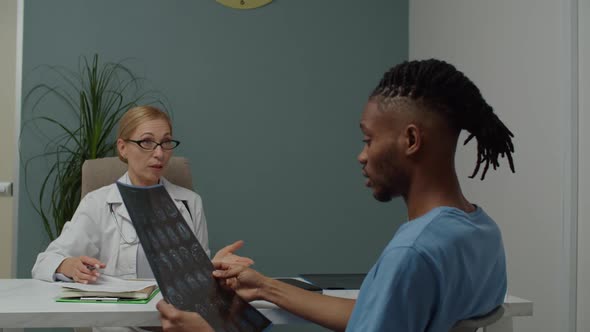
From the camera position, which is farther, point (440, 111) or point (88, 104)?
point (88, 104)

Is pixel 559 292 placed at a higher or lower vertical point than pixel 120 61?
lower

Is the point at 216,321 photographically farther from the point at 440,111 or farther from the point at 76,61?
the point at 76,61

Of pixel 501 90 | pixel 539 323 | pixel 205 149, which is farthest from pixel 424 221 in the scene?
pixel 205 149

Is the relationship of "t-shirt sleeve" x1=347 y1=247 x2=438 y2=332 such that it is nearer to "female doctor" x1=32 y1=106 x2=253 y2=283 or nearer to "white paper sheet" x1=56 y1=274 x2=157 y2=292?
"white paper sheet" x1=56 y1=274 x2=157 y2=292

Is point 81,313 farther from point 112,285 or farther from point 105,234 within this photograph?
point 105,234

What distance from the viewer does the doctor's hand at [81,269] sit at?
1.72 m

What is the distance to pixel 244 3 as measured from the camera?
346cm

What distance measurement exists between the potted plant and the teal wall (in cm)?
6

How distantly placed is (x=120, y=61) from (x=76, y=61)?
22cm

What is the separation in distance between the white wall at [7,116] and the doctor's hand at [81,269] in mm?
1631

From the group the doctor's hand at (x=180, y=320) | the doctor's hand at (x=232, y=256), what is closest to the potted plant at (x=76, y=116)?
the doctor's hand at (x=232, y=256)

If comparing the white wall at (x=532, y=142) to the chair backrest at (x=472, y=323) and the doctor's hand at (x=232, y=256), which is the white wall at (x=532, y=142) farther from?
the chair backrest at (x=472, y=323)

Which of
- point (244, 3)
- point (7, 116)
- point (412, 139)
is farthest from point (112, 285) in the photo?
point (244, 3)

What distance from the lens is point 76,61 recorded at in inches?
129
